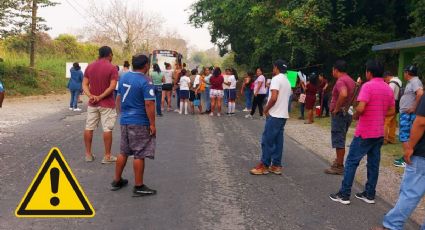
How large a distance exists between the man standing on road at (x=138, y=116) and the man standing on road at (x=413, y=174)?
287 centimetres

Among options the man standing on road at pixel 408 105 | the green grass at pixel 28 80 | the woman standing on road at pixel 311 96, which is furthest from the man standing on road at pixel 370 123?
the green grass at pixel 28 80

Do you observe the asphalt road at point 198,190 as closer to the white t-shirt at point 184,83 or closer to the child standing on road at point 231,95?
the white t-shirt at point 184,83

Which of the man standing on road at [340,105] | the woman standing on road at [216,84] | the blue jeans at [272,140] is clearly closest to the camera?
the man standing on road at [340,105]

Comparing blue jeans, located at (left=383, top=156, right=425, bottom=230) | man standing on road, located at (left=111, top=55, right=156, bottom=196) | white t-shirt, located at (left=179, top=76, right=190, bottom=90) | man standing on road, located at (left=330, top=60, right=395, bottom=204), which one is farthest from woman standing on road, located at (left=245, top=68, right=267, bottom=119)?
blue jeans, located at (left=383, top=156, right=425, bottom=230)

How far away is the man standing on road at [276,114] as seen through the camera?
6.54m

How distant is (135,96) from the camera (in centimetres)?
527

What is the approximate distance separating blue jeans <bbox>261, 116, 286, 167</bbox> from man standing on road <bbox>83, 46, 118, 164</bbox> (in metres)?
2.48

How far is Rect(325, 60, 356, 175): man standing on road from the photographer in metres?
6.52

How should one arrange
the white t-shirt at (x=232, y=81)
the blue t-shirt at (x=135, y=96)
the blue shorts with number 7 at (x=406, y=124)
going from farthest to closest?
the white t-shirt at (x=232, y=81), the blue shorts with number 7 at (x=406, y=124), the blue t-shirt at (x=135, y=96)

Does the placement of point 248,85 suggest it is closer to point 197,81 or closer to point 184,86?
point 197,81

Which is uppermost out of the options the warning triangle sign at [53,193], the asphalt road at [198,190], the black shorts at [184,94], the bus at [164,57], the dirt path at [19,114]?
the bus at [164,57]

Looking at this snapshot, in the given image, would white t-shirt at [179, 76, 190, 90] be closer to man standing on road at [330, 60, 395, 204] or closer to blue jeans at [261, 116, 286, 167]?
blue jeans at [261, 116, 286, 167]

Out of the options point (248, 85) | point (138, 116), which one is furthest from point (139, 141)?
point (248, 85)

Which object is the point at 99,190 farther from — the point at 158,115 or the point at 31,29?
the point at 31,29
